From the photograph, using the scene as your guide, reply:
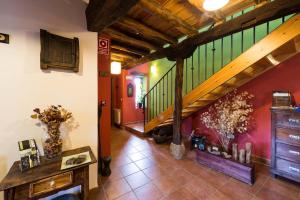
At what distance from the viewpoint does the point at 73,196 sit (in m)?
1.54

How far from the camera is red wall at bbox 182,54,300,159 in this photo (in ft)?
7.43

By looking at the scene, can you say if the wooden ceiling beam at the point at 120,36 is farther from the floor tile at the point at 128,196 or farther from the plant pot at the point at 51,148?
the floor tile at the point at 128,196

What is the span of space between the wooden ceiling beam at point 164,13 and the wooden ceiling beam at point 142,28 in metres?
0.44

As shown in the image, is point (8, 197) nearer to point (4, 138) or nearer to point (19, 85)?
point (4, 138)

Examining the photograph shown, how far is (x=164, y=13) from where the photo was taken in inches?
78.0

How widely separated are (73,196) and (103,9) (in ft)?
6.42

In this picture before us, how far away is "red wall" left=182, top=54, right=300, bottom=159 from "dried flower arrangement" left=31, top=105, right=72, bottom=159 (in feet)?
10.2

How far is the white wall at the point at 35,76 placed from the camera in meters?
1.32

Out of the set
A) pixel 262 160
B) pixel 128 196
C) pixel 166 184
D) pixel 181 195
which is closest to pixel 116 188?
pixel 128 196

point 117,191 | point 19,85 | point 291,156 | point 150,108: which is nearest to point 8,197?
point 19,85

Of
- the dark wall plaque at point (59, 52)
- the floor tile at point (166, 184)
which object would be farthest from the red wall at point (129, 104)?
the dark wall plaque at point (59, 52)

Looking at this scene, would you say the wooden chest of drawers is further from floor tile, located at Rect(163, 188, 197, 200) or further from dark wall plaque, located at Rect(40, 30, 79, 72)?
dark wall plaque, located at Rect(40, 30, 79, 72)

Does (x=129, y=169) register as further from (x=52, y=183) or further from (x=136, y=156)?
(x=52, y=183)

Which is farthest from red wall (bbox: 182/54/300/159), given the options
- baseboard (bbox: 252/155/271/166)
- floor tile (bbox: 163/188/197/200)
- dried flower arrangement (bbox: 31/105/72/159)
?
dried flower arrangement (bbox: 31/105/72/159)
